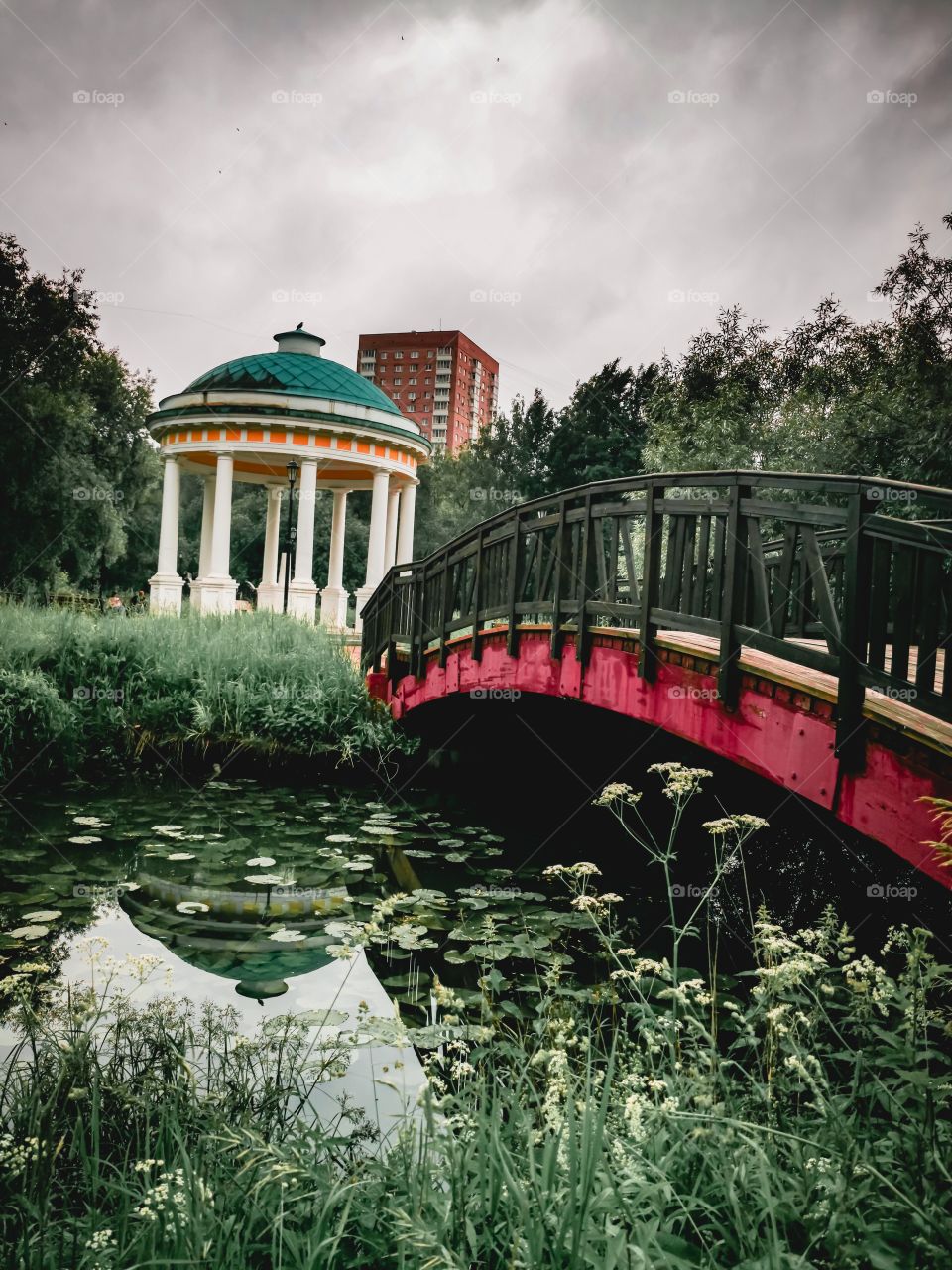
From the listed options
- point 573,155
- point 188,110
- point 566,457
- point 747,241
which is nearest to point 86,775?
point 188,110

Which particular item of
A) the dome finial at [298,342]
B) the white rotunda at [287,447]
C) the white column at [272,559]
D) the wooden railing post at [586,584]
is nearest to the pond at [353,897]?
the wooden railing post at [586,584]

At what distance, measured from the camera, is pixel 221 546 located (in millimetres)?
23297

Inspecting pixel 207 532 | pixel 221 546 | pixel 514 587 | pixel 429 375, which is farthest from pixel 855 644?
pixel 429 375

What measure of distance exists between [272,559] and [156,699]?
1455cm

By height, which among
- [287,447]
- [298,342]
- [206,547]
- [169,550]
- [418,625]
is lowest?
[418,625]

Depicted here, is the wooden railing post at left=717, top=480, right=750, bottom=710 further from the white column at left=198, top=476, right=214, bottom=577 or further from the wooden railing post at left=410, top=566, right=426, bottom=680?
the white column at left=198, top=476, right=214, bottom=577

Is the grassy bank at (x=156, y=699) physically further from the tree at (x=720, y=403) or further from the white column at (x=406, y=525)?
the white column at (x=406, y=525)

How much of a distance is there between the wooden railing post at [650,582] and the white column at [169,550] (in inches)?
735

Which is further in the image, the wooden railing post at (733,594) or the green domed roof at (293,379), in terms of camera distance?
the green domed roof at (293,379)

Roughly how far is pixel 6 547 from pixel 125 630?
1519 centimetres

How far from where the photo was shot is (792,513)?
531 centimetres

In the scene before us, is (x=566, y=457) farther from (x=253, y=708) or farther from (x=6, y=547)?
(x=253, y=708)

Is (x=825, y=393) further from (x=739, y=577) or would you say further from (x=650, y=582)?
Result: (x=739, y=577)

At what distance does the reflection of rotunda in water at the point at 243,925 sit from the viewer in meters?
6.00
